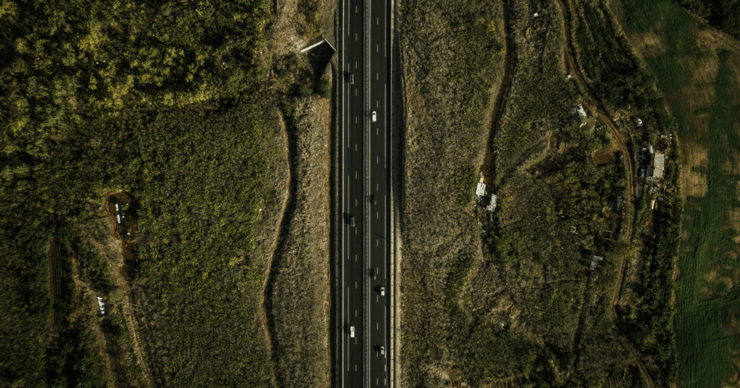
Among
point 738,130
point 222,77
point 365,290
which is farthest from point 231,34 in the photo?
point 738,130

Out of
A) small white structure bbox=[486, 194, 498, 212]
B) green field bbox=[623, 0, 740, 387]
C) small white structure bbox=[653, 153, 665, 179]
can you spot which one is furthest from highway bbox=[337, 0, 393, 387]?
small white structure bbox=[653, 153, 665, 179]

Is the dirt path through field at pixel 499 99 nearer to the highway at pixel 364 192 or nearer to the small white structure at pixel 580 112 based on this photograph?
the small white structure at pixel 580 112

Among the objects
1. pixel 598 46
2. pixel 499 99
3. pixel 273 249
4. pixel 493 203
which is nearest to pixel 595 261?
pixel 493 203

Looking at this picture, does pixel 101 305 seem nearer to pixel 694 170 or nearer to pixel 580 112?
pixel 580 112

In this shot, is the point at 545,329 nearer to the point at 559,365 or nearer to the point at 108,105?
the point at 559,365

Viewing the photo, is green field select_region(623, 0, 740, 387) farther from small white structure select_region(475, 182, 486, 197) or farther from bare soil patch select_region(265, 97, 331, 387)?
bare soil patch select_region(265, 97, 331, 387)
